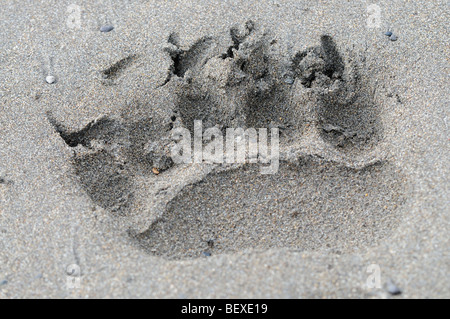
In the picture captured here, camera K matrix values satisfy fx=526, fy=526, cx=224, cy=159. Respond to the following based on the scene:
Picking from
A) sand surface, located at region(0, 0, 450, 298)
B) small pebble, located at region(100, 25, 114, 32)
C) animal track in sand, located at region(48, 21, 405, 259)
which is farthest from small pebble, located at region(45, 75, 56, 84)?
small pebble, located at region(100, 25, 114, 32)

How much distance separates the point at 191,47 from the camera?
9.29 ft

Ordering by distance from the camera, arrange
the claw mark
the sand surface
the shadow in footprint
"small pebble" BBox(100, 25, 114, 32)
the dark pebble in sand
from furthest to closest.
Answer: "small pebble" BBox(100, 25, 114, 32)
the claw mark
the shadow in footprint
the sand surface
the dark pebble in sand

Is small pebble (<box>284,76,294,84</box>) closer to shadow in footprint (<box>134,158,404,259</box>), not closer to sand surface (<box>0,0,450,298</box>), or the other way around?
sand surface (<box>0,0,450,298</box>)

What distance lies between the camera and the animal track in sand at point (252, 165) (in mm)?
2238

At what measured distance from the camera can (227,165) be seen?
239 centimetres

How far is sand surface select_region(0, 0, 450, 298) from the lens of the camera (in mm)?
2012

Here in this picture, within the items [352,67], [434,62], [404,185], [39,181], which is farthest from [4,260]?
[434,62]

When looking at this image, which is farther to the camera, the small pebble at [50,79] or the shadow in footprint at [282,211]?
the small pebble at [50,79]

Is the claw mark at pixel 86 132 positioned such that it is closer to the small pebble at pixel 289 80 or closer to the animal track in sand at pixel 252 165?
the animal track in sand at pixel 252 165

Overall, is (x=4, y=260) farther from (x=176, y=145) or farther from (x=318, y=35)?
(x=318, y=35)

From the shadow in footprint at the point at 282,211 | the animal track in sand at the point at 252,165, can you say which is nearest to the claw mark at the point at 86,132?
the animal track in sand at the point at 252,165

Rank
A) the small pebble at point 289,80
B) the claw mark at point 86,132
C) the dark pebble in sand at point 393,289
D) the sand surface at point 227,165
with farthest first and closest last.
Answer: the small pebble at point 289,80, the claw mark at point 86,132, the sand surface at point 227,165, the dark pebble in sand at point 393,289
